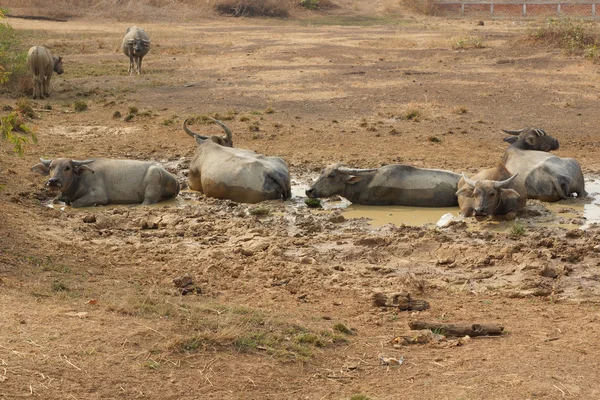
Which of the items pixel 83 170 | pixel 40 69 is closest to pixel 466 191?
pixel 83 170

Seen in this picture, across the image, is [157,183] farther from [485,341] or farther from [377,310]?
[485,341]

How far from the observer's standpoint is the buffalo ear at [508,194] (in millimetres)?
10594

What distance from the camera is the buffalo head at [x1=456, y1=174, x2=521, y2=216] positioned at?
10445 mm

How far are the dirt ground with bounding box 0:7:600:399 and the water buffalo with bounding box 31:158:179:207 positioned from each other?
1.10 feet

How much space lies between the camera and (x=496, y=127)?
53.0 feet

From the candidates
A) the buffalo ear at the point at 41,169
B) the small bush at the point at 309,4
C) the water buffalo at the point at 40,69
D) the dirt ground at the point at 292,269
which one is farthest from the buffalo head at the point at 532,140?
the small bush at the point at 309,4

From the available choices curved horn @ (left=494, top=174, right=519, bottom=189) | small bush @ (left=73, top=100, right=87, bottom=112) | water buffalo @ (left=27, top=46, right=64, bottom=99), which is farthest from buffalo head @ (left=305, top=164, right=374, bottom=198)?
water buffalo @ (left=27, top=46, right=64, bottom=99)

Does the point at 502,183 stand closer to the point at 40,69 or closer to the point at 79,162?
the point at 79,162

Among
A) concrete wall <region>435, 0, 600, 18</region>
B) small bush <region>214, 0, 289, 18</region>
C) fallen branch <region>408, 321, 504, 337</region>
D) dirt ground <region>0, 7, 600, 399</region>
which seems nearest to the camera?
dirt ground <region>0, 7, 600, 399</region>

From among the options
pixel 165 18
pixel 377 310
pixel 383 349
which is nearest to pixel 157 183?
pixel 377 310

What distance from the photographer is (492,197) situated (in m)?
10.5

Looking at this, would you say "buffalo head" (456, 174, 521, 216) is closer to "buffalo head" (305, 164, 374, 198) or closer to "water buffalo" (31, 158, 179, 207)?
"buffalo head" (305, 164, 374, 198)

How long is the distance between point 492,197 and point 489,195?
0.17ft

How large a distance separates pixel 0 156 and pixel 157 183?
10.1 ft
